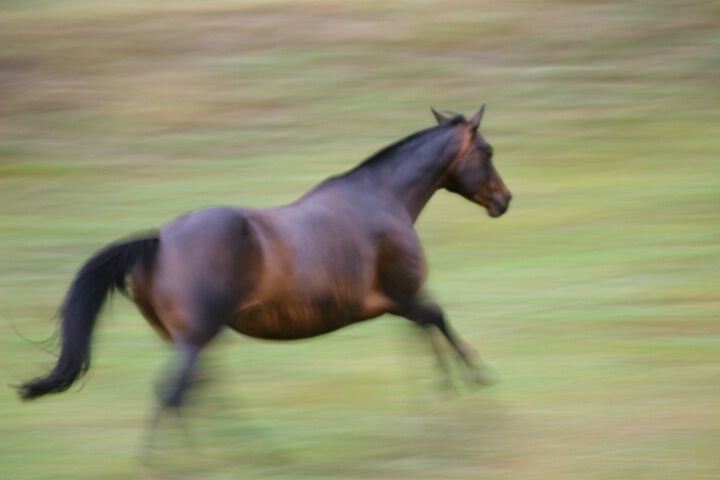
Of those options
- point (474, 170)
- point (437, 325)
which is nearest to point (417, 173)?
point (474, 170)

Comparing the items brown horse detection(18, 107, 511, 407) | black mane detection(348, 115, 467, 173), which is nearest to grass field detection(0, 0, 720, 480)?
brown horse detection(18, 107, 511, 407)

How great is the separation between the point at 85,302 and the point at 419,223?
6833 mm

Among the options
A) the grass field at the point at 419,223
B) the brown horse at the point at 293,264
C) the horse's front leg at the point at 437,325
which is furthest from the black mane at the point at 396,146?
the grass field at the point at 419,223

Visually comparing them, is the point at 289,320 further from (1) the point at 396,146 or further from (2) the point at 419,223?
(2) the point at 419,223

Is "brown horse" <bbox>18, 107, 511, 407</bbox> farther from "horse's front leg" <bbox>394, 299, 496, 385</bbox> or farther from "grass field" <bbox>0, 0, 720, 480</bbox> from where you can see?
"grass field" <bbox>0, 0, 720, 480</bbox>

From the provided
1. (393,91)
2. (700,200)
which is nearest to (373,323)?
(700,200)

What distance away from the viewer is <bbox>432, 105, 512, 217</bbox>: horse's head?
7695 millimetres

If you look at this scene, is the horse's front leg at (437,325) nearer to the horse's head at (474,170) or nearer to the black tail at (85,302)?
the horse's head at (474,170)

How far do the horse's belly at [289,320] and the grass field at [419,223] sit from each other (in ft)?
1.06

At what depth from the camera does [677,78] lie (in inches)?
687

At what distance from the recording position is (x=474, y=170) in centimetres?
779

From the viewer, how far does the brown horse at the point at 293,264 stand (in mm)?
6383

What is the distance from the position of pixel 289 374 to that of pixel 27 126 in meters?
9.23

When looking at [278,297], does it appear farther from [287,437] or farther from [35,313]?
[35,313]
